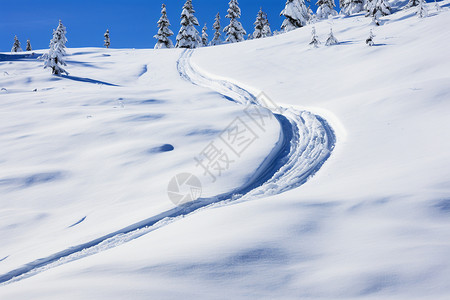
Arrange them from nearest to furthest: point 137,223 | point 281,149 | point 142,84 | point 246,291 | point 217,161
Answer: point 246,291, point 137,223, point 217,161, point 281,149, point 142,84

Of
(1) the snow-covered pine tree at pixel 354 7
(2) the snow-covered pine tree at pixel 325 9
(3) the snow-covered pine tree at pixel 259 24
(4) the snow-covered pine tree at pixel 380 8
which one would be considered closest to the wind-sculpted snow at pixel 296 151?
(4) the snow-covered pine tree at pixel 380 8

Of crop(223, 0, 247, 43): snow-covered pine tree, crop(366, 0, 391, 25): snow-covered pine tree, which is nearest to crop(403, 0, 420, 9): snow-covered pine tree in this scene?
crop(366, 0, 391, 25): snow-covered pine tree

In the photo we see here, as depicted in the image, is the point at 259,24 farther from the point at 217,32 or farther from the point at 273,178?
the point at 273,178

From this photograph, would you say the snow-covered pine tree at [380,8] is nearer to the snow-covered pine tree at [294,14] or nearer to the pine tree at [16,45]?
the snow-covered pine tree at [294,14]

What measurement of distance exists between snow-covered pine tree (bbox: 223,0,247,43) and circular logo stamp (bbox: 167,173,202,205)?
130 feet

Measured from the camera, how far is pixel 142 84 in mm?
17562

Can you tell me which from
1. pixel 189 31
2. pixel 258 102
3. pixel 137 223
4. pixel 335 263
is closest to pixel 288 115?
pixel 258 102

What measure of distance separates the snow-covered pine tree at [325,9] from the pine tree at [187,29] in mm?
14557

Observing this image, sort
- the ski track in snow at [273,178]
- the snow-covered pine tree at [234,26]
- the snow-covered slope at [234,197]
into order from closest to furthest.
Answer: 1. the snow-covered slope at [234,197]
2. the ski track in snow at [273,178]
3. the snow-covered pine tree at [234,26]

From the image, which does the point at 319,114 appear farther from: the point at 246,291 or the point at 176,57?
the point at 176,57

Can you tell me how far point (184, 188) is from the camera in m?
5.82

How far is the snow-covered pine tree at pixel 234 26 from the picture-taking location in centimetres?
4200

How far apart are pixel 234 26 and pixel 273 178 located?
40.2 metres

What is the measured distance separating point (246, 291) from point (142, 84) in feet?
53.1
